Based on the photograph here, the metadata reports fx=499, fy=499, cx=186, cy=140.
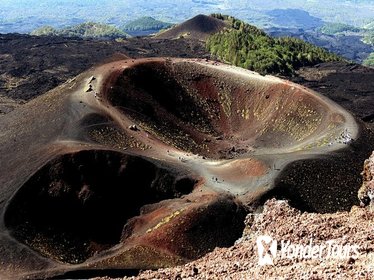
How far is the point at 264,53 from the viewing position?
107m

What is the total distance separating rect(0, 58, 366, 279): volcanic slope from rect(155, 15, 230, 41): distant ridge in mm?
90406

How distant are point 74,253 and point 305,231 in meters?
16.1

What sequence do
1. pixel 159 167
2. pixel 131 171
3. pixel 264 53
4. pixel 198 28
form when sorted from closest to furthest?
1. pixel 131 171
2. pixel 159 167
3. pixel 264 53
4. pixel 198 28

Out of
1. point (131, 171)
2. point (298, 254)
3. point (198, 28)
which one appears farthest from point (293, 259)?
point (198, 28)

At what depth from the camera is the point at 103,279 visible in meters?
30.5

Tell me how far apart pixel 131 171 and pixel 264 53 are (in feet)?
240

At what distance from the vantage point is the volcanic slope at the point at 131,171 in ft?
113

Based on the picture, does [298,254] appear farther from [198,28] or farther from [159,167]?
[198,28]

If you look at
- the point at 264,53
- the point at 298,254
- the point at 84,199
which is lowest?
the point at 264,53

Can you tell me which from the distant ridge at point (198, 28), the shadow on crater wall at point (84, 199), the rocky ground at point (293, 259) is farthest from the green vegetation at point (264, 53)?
the rocky ground at point (293, 259)

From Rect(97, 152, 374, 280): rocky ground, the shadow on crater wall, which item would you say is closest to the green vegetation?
the shadow on crater wall

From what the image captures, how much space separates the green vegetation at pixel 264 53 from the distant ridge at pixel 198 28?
1654cm

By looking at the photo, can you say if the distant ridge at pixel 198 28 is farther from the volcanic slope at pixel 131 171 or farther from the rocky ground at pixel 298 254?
the rocky ground at pixel 298 254

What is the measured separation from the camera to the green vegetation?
10269 centimetres
